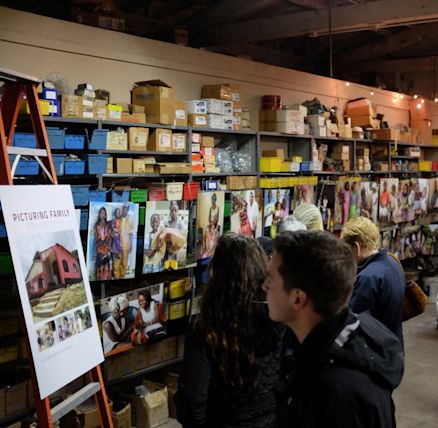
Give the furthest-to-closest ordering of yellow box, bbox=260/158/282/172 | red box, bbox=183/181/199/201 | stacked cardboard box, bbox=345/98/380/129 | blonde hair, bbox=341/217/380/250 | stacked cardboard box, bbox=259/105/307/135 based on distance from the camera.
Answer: stacked cardboard box, bbox=345/98/380/129 → stacked cardboard box, bbox=259/105/307/135 → yellow box, bbox=260/158/282/172 → red box, bbox=183/181/199/201 → blonde hair, bbox=341/217/380/250

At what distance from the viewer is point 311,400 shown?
1.33 m

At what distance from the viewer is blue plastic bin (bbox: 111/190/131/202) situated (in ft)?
14.5

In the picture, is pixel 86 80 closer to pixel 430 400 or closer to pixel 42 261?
pixel 42 261

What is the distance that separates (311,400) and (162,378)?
4087mm

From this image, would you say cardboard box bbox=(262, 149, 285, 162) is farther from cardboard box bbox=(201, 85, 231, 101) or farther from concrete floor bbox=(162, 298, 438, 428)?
concrete floor bbox=(162, 298, 438, 428)

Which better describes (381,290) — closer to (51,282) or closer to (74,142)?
(51,282)

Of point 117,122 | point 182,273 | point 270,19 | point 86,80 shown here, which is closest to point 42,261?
point 117,122

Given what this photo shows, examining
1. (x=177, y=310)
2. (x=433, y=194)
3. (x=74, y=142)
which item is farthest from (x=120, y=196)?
(x=433, y=194)

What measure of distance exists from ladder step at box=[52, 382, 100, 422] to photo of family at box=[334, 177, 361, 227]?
4735mm

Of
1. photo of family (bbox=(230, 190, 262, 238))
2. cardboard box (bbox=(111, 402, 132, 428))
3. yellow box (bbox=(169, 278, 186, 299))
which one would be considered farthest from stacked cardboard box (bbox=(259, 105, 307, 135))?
cardboard box (bbox=(111, 402, 132, 428))

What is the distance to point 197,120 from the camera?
5363mm

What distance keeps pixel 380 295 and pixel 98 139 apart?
238 centimetres

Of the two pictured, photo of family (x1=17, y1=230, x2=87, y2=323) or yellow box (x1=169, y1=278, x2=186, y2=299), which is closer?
photo of family (x1=17, y1=230, x2=87, y2=323)

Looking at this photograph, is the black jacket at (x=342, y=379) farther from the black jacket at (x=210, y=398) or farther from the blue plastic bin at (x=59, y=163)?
the blue plastic bin at (x=59, y=163)
